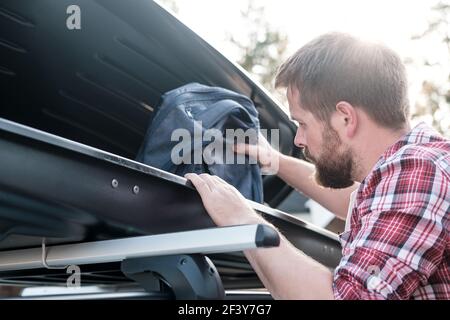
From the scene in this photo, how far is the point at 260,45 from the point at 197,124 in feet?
57.9

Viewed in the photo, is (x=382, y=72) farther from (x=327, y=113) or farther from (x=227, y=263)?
(x=227, y=263)

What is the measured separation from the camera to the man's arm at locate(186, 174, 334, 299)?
58.1 inches

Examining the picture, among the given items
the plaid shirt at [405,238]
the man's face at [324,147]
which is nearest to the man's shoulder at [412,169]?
the plaid shirt at [405,238]

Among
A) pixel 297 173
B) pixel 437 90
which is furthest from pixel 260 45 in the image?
pixel 297 173

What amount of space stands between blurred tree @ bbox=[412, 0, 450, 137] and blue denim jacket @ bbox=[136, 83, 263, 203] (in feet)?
44.5

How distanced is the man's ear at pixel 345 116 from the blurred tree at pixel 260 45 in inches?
661

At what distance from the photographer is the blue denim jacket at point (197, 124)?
68.4 inches

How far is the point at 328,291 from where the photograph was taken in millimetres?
1494

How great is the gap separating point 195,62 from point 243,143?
321 millimetres

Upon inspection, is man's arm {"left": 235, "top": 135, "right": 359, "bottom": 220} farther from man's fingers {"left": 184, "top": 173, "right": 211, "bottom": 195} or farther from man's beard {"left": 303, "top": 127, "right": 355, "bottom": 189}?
man's fingers {"left": 184, "top": 173, "right": 211, "bottom": 195}

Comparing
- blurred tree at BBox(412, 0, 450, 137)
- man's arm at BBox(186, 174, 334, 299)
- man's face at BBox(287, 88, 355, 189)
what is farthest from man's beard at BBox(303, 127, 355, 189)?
blurred tree at BBox(412, 0, 450, 137)

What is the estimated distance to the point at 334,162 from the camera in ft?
6.64

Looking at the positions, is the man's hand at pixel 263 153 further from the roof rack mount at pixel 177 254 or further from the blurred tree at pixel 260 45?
the blurred tree at pixel 260 45

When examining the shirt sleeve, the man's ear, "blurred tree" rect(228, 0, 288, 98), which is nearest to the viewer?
the shirt sleeve
